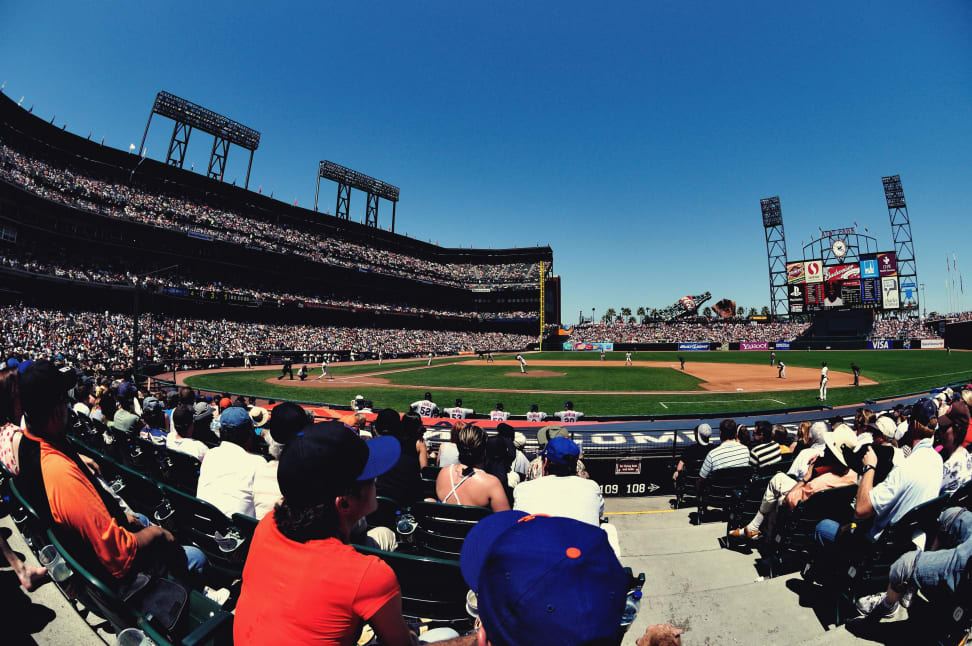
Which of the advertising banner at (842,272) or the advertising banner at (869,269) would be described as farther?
the advertising banner at (842,272)

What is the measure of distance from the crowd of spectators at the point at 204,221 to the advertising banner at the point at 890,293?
6116cm

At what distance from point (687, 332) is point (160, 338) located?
8672 cm

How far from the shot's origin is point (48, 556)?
2.62m

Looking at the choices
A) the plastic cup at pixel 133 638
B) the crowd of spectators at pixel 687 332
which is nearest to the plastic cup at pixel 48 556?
the plastic cup at pixel 133 638

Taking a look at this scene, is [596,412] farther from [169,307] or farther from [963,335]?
[963,335]

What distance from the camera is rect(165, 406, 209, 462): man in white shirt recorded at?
5.69m

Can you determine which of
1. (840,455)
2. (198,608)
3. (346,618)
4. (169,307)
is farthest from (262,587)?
(169,307)

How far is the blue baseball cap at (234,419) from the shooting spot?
422 centimetres

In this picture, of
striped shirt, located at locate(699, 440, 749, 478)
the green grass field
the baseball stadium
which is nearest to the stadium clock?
the green grass field

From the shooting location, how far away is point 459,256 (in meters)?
106

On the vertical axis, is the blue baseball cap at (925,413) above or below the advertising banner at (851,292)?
below

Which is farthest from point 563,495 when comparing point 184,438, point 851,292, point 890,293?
point 890,293

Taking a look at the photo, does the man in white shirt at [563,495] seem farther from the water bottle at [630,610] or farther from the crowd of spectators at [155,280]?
the crowd of spectators at [155,280]

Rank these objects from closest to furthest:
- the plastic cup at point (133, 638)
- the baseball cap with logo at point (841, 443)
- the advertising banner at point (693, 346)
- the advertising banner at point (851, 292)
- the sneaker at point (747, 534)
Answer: the plastic cup at point (133, 638)
the baseball cap with logo at point (841, 443)
the sneaker at point (747, 534)
the advertising banner at point (851, 292)
the advertising banner at point (693, 346)
